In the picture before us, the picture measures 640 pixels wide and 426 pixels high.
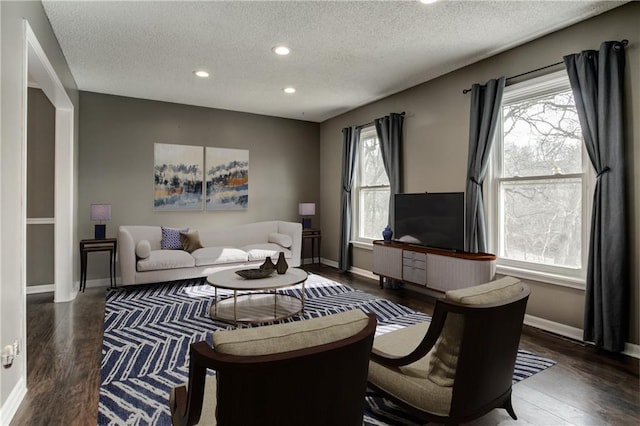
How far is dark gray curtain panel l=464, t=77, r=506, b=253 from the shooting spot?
381 centimetres

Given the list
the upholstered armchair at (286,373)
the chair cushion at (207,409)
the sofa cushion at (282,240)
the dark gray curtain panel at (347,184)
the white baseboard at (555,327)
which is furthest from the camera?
the dark gray curtain panel at (347,184)

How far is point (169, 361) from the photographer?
2.70m

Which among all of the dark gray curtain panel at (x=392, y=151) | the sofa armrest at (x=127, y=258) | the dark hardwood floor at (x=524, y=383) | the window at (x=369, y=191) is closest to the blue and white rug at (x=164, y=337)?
the dark hardwood floor at (x=524, y=383)

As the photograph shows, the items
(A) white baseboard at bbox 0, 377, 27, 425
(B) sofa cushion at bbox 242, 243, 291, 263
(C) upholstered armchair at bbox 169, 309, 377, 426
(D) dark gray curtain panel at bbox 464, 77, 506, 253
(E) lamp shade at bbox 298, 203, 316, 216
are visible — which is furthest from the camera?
(E) lamp shade at bbox 298, 203, 316, 216

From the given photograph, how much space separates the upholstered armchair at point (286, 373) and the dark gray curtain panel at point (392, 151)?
397 centimetres

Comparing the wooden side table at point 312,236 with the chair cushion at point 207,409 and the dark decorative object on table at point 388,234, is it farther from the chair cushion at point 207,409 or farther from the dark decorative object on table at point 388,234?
the chair cushion at point 207,409

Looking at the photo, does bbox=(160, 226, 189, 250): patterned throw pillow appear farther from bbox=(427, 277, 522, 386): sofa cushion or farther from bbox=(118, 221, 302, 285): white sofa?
bbox=(427, 277, 522, 386): sofa cushion

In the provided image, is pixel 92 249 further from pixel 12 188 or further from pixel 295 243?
pixel 12 188

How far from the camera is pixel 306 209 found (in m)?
6.57

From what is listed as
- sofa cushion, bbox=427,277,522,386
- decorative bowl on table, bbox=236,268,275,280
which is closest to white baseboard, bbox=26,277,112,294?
decorative bowl on table, bbox=236,268,275,280

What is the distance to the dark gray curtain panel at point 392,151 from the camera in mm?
5090

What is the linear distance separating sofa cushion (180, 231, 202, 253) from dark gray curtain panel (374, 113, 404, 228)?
2888mm

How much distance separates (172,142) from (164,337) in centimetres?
364

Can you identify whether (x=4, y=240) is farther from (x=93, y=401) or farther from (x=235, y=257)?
(x=235, y=257)
